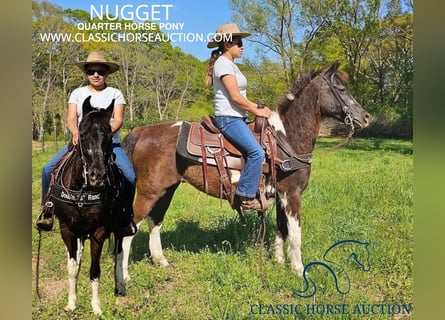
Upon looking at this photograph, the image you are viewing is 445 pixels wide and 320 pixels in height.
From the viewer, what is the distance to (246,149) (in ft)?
10.2

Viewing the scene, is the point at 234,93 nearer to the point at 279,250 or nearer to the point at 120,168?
the point at 120,168

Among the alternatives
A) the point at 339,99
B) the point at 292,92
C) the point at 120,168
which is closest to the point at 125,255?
the point at 120,168

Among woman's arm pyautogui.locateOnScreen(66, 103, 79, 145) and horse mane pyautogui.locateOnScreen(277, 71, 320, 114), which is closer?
woman's arm pyautogui.locateOnScreen(66, 103, 79, 145)

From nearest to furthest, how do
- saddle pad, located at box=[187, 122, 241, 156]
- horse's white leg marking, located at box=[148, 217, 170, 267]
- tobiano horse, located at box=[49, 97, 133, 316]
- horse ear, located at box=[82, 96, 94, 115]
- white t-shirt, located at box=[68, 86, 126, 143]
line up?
1. tobiano horse, located at box=[49, 97, 133, 316]
2. horse ear, located at box=[82, 96, 94, 115]
3. white t-shirt, located at box=[68, 86, 126, 143]
4. saddle pad, located at box=[187, 122, 241, 156]
5. horse's white leg marking, located at box=[148, 217, 170, 267]

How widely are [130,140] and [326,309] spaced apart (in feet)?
6.79

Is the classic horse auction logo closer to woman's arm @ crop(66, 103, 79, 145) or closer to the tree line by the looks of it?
the tree line

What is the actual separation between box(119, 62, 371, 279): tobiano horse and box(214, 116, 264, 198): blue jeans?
0.54ft

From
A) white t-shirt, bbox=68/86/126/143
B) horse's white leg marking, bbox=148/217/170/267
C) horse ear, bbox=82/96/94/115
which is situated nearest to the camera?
horse ear, bbox=82/96/94/115

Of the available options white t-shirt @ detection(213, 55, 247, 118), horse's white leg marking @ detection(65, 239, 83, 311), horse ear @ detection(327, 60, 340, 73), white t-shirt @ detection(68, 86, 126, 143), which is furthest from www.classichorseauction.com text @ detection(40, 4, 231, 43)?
horse's white leg marking @ detection(65, 239, 83, 311)

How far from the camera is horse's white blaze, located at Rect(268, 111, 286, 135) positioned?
10.7 ft

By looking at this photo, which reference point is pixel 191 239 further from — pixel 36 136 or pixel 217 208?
pixel 36 136
